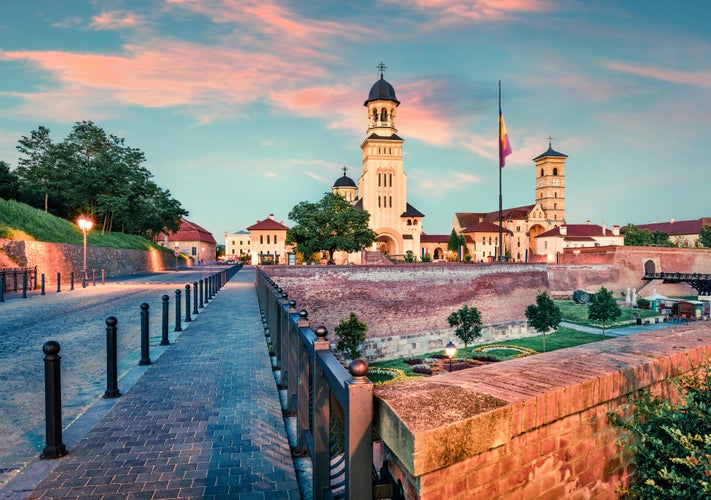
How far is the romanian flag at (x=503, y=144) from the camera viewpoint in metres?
31.7

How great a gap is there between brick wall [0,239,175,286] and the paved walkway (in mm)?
21446

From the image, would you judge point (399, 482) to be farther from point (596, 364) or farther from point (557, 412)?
point (596, 364)

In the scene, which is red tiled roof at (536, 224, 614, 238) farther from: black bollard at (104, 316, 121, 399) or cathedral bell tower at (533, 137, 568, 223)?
black bollard at (104, 316, 121, 399)

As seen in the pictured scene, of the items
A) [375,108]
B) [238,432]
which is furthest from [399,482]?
[375,108]

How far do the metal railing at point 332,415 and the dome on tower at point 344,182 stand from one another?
86.4 metres

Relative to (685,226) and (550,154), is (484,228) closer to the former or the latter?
(550,154)

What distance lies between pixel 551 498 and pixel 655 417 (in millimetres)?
1044

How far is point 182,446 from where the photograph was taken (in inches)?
151

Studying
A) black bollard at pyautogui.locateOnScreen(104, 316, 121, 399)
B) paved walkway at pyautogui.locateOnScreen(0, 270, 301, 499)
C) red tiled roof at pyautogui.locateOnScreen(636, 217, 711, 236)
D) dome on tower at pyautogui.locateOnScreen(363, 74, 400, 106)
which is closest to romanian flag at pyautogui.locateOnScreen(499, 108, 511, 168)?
paved walkway at pyautogui.locateOnScreen(0, 270, 301, 499)

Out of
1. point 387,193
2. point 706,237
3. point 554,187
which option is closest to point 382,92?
point 387,193

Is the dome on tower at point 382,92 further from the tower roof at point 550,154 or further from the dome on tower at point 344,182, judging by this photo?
the tower roof at point 550,154

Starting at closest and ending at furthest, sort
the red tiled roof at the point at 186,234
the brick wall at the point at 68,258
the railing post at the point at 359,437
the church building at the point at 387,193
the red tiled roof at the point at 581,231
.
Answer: the railing post at the point at 359,437 < the brick wall at the point at 68,258 < the church building at the point at 387,193 < the red tiled roof at the point at 581,231 < the red tiled roof at the point at 186,234

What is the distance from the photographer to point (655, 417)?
113 inches

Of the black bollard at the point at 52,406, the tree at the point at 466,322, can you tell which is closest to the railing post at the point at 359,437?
the black bollard at the point at 52,406
